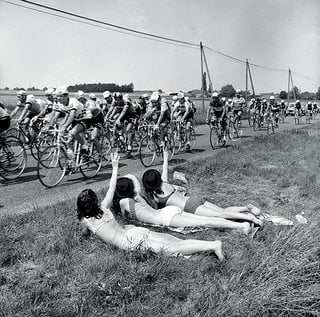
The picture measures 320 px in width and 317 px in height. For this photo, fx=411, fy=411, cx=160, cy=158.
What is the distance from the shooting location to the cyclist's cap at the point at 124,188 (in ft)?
18.5

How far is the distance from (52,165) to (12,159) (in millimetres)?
1305

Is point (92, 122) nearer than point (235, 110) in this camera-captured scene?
Yes

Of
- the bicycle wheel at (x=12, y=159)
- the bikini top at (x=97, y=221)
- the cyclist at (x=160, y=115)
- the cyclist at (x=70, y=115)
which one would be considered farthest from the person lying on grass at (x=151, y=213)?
the cyclist at (x=160, y=115)

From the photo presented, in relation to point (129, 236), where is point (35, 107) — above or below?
above

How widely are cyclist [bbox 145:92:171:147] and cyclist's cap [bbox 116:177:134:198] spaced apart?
17.7ft

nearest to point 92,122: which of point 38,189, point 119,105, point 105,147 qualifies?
point 105,147

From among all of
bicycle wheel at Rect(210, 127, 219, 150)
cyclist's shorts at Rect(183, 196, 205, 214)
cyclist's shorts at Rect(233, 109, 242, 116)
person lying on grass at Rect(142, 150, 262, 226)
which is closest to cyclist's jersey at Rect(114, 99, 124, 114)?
bicycle wheel at Rect(210, 127, 219, 150)

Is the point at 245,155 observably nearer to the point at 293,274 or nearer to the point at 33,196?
the point at 33,196

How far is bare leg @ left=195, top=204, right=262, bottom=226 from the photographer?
5422 millimetres

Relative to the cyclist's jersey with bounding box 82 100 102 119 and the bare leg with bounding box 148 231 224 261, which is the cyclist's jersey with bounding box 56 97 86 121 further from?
the bare leg with bounding box 148 231 224 261

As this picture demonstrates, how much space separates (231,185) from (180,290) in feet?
15.7

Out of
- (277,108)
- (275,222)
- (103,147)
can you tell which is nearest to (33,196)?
(103,147)

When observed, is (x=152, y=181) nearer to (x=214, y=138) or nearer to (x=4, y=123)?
(x=4, y=123)

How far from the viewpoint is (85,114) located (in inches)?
371
